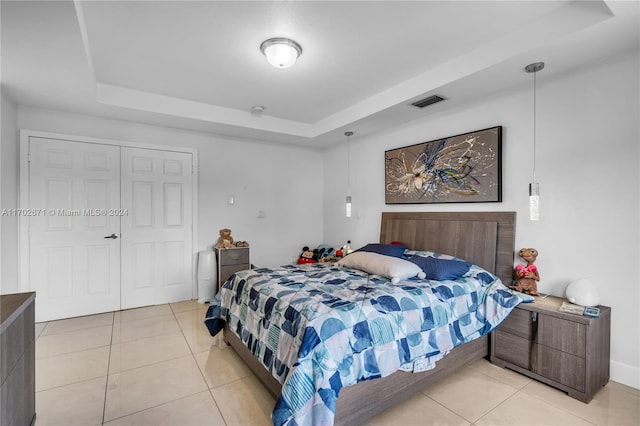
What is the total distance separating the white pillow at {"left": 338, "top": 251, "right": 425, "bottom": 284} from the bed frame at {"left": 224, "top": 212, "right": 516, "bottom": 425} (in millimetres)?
677

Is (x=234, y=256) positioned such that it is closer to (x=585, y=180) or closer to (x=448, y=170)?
(x=448, y=170)

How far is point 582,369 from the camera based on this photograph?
7.18 feet

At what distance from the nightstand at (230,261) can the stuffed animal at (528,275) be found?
11.0 feet

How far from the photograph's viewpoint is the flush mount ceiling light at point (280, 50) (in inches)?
97.0

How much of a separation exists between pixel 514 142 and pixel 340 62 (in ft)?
5.96

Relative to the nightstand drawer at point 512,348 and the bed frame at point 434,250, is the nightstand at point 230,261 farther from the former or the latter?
the nightstand drawer at point 512,348

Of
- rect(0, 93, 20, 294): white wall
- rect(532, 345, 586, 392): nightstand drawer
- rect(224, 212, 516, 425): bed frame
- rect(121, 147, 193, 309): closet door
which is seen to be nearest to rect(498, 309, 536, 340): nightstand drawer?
rect(532, 345, 586, 392): nightstand drawer

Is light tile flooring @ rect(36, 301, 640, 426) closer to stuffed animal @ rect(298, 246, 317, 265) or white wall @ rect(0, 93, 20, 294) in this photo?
white wall @ rect(0, 93, 20, 294)

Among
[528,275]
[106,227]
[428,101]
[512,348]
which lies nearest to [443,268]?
[528,275]

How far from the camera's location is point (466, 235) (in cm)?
329

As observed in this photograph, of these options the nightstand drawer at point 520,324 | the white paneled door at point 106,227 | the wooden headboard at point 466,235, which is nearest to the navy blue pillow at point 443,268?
the wooden headboard at point 466,235

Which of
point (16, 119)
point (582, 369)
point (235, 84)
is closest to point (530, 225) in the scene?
point (582, 369)

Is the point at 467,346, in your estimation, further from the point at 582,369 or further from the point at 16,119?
the point at 16,119

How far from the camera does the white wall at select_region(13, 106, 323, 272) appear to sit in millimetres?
4109
